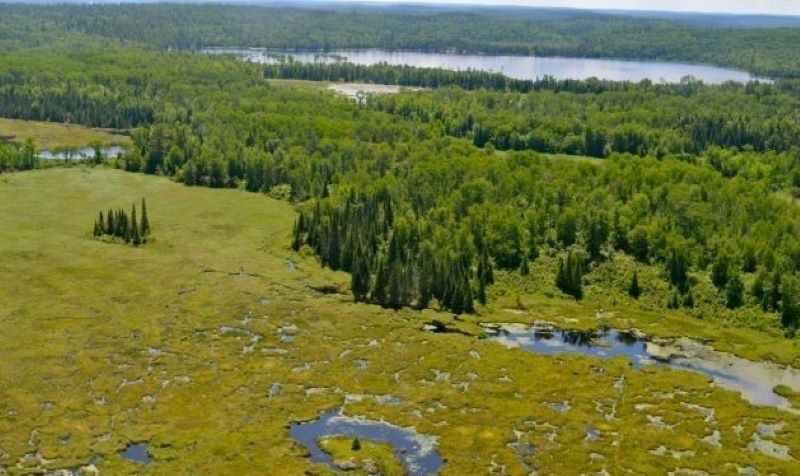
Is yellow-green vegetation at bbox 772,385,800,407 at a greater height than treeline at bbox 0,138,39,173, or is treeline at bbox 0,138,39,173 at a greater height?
treeline at bbox 0,138,39,173

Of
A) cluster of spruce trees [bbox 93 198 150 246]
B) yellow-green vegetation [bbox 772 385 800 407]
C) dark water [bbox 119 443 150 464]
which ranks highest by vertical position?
cluster of spruce trees [bbox 93 198 150 246]

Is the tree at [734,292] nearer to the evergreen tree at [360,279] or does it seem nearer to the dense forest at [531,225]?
the dense forest at [531,225]

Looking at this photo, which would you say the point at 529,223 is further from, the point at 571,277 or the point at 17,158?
the point at 17,158

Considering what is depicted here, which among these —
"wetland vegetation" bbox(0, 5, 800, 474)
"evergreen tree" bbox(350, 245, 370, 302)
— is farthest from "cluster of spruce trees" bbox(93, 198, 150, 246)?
"evergreen tree" bbox(350, 245, 370, 302)

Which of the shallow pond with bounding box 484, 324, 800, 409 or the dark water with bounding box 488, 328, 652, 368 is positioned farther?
the dark water with bounding box 488, 328, 652, 368

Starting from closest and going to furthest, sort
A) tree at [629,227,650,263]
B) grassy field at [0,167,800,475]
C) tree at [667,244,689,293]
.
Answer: grassy field at [0,167,800,475] < tree at [667,244,689,293] < tree at [629,227,650,263]

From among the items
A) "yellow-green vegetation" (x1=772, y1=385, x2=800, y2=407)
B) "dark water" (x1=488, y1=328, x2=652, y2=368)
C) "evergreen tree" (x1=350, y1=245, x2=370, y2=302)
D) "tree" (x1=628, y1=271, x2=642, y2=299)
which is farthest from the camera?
"tree" (x1=628, y1=271, x2=642, y2=299)

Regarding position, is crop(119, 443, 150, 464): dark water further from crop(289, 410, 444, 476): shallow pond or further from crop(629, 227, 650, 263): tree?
crop(629, 227, 650, 263): tree
